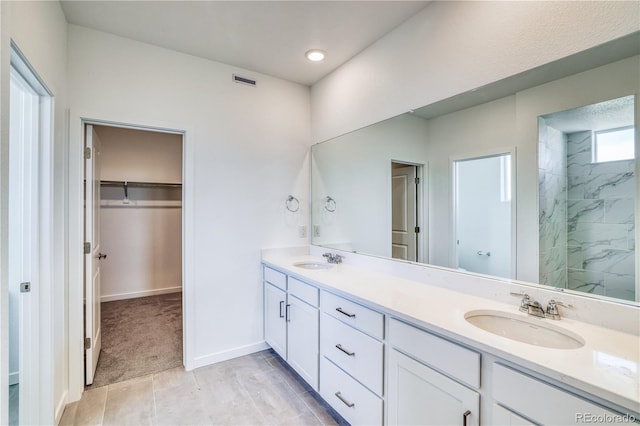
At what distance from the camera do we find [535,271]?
1.48 metres

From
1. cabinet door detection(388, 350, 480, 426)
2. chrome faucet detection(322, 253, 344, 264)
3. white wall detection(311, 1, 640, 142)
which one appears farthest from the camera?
chrome faucet detection(322, 253, 344, 264)

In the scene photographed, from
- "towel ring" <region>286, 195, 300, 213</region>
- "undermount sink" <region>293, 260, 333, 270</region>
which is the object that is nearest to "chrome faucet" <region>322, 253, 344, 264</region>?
"undermount sink" <region>293, 260, 333, 270</region>

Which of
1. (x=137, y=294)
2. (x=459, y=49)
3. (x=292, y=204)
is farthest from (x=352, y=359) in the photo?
(x=137, y=294)

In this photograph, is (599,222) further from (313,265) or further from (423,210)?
(313,265)

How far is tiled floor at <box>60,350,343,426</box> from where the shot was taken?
191 centimetres

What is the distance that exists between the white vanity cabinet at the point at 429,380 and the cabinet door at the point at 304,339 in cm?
69

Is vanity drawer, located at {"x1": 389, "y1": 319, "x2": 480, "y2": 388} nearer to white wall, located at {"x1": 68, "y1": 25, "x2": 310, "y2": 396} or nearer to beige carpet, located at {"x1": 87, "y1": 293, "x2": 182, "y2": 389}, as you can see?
white wall, located at {"x1": 68, "y1": 25, "x2": 310, "y2": 396}

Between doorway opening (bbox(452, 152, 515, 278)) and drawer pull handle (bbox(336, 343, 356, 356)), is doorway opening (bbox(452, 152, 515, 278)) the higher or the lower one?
the higher one

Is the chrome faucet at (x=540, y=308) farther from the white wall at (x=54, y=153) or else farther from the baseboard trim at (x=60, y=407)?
the baseboard trim at (x=60, y=407)

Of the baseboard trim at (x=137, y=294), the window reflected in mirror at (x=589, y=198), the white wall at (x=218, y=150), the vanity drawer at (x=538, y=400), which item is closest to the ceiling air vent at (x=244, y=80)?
the white wall at (x=218, y=150)

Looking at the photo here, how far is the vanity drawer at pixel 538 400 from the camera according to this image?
0.87 meters

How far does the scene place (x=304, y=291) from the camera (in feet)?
7.14

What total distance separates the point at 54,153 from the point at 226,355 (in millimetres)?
2013

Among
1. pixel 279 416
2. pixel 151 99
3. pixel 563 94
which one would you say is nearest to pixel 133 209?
pixel 151 99
